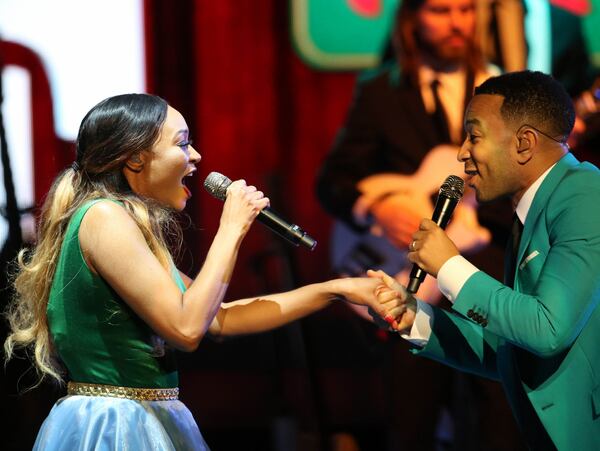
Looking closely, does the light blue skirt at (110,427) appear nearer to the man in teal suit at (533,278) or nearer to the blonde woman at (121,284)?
the blonde woman at (121,284)

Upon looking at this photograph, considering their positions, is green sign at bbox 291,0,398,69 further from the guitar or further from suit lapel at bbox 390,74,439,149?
the guitar

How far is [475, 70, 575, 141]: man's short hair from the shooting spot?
208 centimetres

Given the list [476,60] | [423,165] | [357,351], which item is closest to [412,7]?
[476,60]

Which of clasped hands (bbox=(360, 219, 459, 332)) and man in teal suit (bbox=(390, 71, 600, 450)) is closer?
man in teal suit (bbox=(390, 71, 600, 450))

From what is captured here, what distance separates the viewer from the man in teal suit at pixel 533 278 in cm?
184

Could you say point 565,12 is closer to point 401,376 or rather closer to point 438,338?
point 401,376

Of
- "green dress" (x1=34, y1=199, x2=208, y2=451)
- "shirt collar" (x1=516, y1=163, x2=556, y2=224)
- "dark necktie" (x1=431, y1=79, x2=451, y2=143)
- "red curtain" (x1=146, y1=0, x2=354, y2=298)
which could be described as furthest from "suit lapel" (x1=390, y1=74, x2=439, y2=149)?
"green dress" (x1=34, y1=199, x2=208, y2=451)

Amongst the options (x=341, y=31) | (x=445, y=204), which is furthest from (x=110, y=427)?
(x=341, y=31)

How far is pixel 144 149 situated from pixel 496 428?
2.28 metres

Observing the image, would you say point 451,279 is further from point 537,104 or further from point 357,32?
point 357,32

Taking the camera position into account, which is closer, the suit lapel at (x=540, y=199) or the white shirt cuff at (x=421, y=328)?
the suit lapel at (x=540, y=199)

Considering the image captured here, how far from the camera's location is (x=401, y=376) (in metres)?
3.78

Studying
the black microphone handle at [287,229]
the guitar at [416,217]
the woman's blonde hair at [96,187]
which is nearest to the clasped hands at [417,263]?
the black microphone handle at [287,229]

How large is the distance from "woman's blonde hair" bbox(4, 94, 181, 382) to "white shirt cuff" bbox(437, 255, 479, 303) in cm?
63
